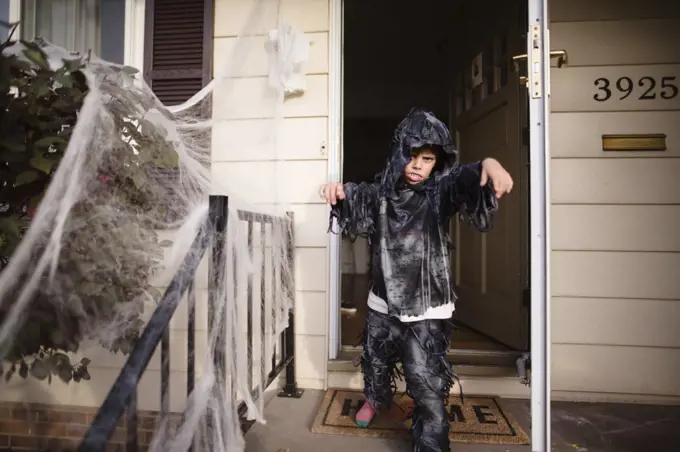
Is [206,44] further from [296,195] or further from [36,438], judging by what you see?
[36,438]

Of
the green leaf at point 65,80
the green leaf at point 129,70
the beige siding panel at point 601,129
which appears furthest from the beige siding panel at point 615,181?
the green leaf at point 65,80

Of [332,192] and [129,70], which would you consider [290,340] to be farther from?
[129,70]

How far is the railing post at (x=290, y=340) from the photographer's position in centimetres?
194

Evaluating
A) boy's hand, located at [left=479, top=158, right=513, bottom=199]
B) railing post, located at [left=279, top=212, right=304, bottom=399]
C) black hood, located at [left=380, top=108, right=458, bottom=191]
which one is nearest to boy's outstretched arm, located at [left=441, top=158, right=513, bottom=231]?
boy's hand, located at [left=479, top=158, right=513, bottom=199]

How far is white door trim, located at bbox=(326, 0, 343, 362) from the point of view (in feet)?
6.83

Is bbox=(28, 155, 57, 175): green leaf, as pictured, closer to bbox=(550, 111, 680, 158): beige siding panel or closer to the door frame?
the door frame

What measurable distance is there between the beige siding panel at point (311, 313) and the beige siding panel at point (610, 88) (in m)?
1.54

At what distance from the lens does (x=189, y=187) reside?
4.08 feet

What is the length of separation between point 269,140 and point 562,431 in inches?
68.0

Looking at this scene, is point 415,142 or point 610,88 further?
point 610,88

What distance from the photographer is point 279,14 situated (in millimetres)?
2088

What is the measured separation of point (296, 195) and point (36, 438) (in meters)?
1.42

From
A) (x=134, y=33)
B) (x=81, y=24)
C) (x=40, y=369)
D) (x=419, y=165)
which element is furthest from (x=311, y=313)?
(x=81, y=24)

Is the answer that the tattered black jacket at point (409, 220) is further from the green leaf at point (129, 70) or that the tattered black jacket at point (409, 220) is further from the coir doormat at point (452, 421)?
the green leaf at point (129, 70)
